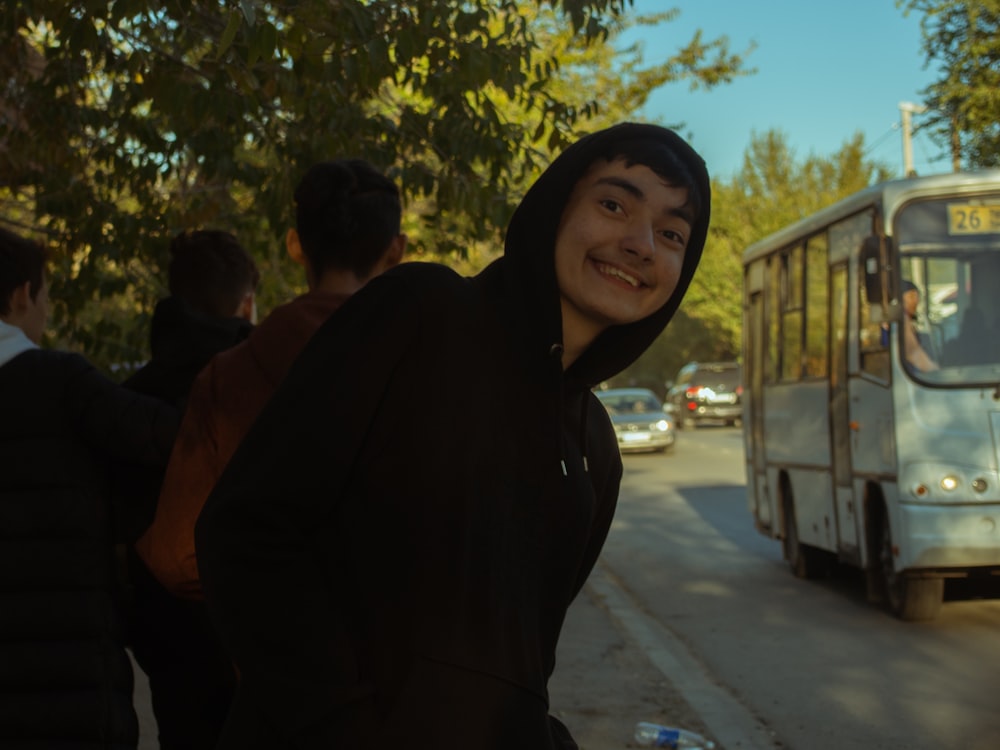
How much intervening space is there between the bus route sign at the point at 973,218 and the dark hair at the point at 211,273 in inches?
313

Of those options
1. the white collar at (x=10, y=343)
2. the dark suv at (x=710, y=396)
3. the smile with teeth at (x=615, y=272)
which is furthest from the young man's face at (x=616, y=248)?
the dark suv at (x=710, y=396)

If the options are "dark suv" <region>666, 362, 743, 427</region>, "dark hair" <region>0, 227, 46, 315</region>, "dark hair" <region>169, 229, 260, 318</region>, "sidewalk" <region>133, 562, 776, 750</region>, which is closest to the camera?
"dark hair" <region>0, 227, 46, 315</region>

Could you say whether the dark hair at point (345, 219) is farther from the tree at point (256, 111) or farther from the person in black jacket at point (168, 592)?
the tree at point (256, 111)

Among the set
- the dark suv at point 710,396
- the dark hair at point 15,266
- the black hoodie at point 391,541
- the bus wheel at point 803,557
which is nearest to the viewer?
the black hoodie at point 391,541

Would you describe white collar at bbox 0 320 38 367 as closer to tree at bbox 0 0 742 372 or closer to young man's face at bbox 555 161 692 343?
tree at bbox 0 0 742 372

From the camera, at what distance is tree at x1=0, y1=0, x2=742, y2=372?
251 inches

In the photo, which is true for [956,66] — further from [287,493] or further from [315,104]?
[287,493]

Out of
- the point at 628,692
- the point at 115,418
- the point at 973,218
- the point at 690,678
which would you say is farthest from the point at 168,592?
the point at 973,218

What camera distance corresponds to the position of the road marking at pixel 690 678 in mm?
7133

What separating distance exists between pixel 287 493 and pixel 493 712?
0.39 metres

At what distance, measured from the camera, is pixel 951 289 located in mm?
10898

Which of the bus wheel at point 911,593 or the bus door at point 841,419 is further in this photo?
the bus door at point 841,419

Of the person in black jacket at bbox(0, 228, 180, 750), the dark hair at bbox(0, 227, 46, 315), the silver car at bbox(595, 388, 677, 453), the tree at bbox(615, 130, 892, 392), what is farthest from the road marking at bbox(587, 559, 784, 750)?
the tree at bbox(615, 130, 892, 392)

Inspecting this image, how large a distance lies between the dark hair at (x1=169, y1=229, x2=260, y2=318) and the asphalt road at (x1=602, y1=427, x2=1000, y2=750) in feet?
12.6
